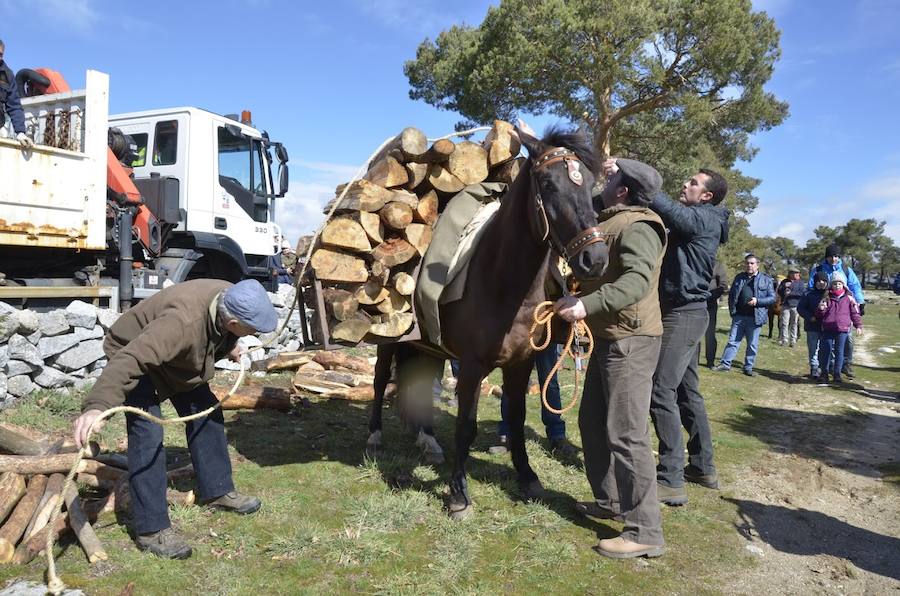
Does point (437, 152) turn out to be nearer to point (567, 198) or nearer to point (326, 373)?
point (567, 198)

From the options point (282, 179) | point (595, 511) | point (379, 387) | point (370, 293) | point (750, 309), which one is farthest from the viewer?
point (282, 179)

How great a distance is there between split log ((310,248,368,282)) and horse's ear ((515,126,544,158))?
136 centimetres

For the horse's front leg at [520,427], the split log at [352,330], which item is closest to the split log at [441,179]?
the split log at [352,330]

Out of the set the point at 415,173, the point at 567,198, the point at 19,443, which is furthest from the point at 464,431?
the point at 19,443

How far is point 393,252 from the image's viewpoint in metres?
4.02

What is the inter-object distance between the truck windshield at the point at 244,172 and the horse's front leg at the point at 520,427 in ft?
23.9

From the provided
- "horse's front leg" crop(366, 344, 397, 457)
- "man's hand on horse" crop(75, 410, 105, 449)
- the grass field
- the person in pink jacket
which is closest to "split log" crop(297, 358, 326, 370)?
the grass field

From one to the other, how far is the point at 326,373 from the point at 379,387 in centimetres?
218

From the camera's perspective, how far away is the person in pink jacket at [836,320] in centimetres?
→ 896

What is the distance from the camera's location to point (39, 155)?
587 centimetres

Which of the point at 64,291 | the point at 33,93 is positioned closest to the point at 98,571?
the point at 64,291

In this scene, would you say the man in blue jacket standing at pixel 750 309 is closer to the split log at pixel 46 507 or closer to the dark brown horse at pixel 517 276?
the dark brown horse at pixel 517 276

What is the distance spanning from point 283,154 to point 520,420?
7.60 metres

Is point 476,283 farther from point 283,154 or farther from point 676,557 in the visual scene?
point 283,154
